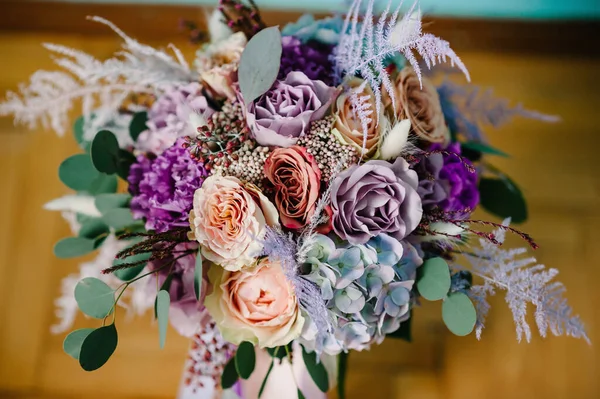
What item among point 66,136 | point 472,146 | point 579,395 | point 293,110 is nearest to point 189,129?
point 293,110

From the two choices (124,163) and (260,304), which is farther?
(124,163)

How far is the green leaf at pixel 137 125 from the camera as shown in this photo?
Result: 2.55 ft

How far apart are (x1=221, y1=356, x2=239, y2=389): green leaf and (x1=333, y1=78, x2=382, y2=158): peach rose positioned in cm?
36

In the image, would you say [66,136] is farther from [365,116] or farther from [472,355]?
[472,355]

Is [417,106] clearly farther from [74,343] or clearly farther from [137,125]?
[74,343]

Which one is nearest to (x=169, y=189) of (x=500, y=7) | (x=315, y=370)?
(x=315, y=370)

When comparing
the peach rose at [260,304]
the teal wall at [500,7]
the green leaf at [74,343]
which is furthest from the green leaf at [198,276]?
the teal wall at [500,7]

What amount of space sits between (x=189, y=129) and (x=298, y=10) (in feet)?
2.19

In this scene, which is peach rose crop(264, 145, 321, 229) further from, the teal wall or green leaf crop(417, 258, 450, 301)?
the teal wall

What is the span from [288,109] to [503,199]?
1.39ft

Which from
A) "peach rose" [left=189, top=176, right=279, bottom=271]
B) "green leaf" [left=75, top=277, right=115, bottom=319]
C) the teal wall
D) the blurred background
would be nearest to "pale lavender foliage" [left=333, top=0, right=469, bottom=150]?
"peach rose" [left=189, top=176, right=279, bottom=271]

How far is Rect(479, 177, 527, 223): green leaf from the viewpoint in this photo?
Answer: 0.85 m

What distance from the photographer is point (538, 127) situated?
3.77 feet

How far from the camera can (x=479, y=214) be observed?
1.07 metres
